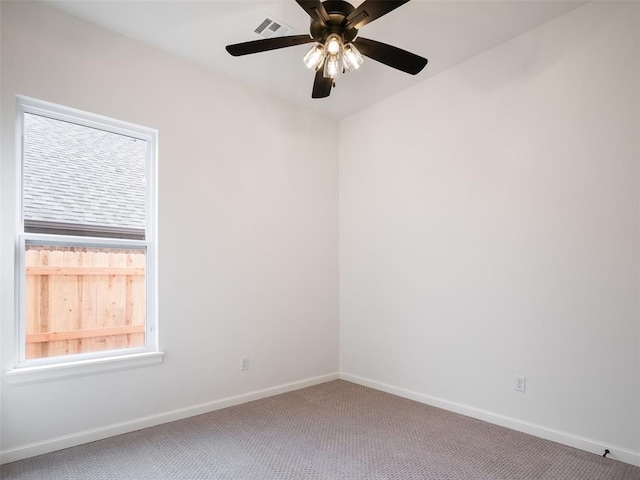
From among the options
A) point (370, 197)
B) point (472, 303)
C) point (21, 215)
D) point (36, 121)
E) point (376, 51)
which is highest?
point (376, 51)

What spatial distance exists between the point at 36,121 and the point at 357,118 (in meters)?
2.73

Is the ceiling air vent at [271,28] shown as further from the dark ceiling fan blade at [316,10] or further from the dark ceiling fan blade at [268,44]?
the dark ceiling fan blade at [316,10]

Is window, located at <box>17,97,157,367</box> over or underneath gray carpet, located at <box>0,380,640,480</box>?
over

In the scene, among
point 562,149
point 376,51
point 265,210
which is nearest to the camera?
point 376,51

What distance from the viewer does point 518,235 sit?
9.26 ft

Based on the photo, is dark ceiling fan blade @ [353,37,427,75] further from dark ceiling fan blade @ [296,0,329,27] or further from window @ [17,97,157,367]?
window @ [17,97,157,367]

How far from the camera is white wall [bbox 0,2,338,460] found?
2.42 metres

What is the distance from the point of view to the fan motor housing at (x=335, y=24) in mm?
2049

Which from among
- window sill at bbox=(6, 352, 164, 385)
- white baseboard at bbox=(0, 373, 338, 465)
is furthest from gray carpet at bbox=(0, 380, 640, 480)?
window sill at bbox=(6, 352, 164, 385)

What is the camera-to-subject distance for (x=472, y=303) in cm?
307

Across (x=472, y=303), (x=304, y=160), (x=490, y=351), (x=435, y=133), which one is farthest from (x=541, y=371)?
(x=304, y=160)

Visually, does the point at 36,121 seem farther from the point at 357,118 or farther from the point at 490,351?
the point at 490,351

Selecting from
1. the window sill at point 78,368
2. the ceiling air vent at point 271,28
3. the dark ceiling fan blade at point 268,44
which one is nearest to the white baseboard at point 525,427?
the window sill at point 78,368

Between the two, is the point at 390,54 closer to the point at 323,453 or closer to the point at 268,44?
the point at 268,44
